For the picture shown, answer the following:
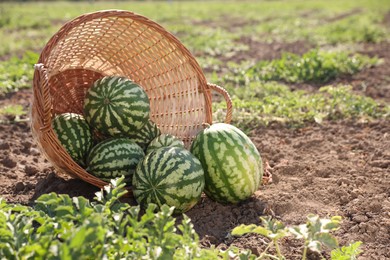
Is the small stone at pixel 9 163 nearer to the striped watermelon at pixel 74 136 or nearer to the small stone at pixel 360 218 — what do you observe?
the striped watermelon at pixel 74 136

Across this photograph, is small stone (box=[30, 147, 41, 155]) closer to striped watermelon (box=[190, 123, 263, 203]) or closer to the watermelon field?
the watermelon field

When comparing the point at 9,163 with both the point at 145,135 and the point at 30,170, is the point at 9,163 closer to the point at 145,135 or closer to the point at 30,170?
the point at 30,170

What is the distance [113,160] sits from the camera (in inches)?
155

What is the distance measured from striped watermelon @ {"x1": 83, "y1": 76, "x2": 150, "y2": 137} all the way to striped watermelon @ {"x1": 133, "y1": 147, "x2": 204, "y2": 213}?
0.59 m

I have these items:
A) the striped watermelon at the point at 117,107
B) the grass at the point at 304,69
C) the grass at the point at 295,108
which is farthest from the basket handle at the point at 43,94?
the grass at the point at 304,69

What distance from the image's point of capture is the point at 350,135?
5590 millimetres

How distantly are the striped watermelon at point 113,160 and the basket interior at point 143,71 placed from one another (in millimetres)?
736

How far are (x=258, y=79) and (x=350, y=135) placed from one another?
2.23 m

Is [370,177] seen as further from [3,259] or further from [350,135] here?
[3,259]

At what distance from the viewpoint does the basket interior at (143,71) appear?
455 cm

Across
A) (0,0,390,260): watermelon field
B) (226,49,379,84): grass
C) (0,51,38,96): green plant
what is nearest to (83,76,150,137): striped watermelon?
(0,0,390,260): watermelon field

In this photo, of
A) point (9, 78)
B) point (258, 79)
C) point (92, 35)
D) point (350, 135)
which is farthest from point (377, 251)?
point (9, 78)

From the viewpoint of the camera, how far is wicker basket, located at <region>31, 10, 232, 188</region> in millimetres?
4484

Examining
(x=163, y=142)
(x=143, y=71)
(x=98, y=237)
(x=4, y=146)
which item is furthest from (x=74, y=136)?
(x=98, y=237)
